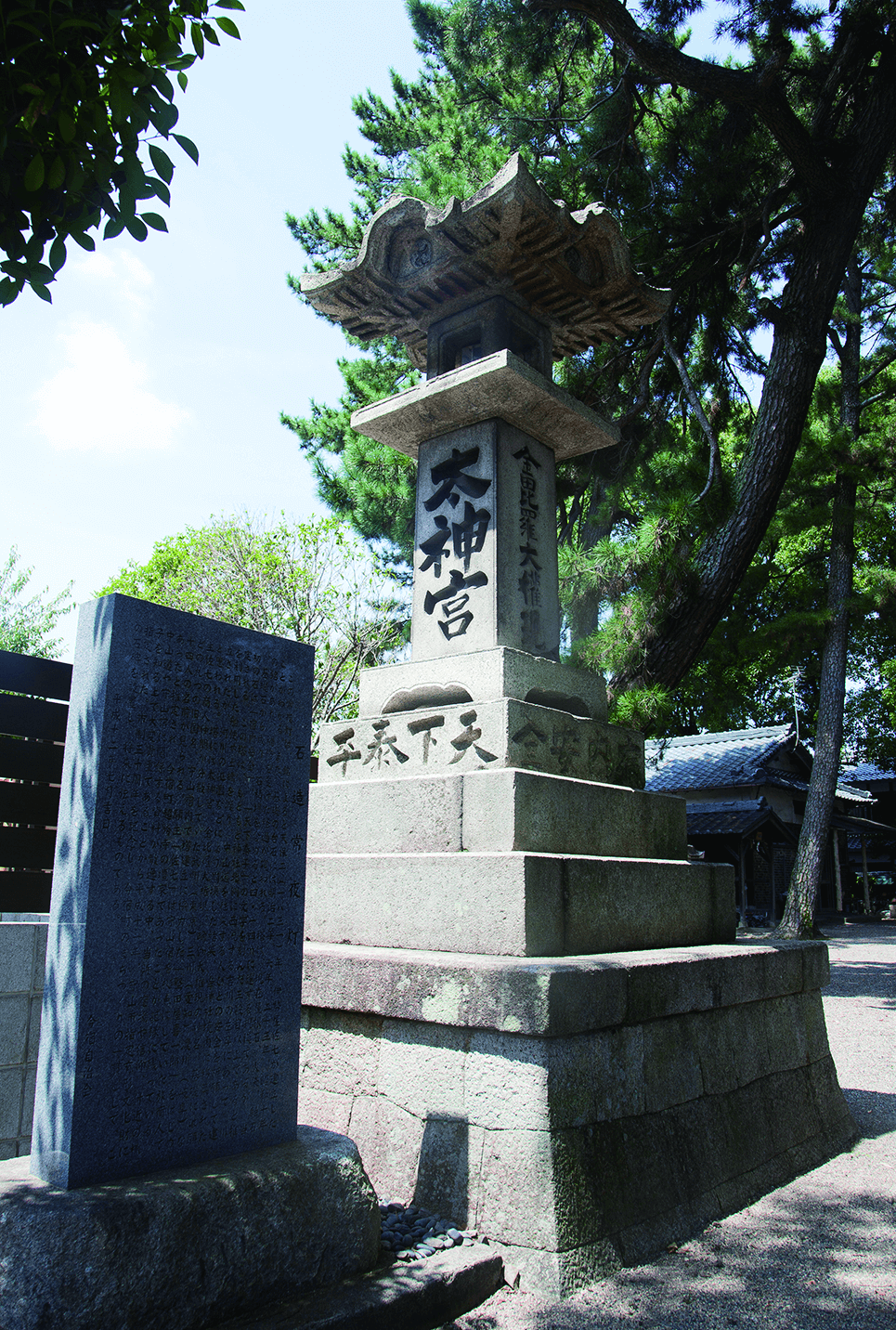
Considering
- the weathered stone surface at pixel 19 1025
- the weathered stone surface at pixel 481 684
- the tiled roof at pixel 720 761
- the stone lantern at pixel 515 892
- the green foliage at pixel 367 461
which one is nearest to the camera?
the stone lantern at pixel 515 892

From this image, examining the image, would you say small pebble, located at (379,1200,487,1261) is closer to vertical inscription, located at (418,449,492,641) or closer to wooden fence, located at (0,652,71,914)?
vertical inscription, located at (418,449,492,641)

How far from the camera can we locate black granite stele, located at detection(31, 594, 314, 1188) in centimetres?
211

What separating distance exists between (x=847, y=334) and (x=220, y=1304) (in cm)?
1414

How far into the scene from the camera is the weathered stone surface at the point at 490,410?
13.0ft

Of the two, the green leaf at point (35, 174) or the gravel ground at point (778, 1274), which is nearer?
the green leaf at point (35, 174)

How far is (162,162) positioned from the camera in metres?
2.46

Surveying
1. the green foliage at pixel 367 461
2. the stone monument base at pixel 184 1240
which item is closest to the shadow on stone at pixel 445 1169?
the stone monument base at pixel 184 1240

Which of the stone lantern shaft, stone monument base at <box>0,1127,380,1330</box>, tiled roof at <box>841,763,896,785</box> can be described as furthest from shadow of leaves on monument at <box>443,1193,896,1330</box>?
tiled roof at <box>841,763,896,785</box>

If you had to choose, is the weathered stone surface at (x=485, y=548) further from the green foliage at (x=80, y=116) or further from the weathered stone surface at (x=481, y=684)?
the green foliage at (x=80, y=116)

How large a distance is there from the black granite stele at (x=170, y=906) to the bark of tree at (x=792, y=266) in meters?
4.11

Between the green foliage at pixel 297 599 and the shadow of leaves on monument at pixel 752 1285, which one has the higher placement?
the green foliage at pixel 297 599

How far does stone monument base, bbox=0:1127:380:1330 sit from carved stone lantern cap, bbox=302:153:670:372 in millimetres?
3759

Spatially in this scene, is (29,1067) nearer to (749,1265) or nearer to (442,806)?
(442,806)

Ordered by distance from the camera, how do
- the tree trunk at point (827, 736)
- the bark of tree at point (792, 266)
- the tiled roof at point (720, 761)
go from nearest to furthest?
the bark of tree at point (792, 266)
the tree trunk at point (827, 736)
the tiled roof at point (720, 761)
